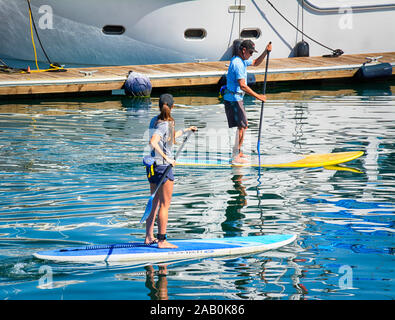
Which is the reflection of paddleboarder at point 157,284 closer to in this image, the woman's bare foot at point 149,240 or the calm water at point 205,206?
the calm water at point 205,206

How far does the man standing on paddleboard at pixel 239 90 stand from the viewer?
9672mm

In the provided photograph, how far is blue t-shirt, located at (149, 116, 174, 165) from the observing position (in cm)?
584

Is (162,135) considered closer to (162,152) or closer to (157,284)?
(162,152)

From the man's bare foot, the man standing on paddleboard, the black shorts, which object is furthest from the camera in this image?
the black shorts

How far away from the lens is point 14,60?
59.9 feet

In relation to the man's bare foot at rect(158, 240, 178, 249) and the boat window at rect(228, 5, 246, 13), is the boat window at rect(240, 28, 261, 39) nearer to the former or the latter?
the boat window at rect(228, 5, 246, 13)

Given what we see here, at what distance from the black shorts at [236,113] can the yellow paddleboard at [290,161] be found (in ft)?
2.19

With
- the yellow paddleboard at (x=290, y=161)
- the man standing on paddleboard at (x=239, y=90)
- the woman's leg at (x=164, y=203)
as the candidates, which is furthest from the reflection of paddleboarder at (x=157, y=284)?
the man standing on paddleboard at (x=239, y=90)

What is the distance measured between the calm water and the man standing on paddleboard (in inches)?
25.7

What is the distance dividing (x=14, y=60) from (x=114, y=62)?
3.05m

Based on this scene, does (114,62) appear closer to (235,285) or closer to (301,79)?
(301,79)

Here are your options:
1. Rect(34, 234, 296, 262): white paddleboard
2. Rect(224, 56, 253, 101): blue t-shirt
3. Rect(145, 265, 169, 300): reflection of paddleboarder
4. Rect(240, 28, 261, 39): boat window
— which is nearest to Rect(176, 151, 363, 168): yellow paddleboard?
Rect(224, 56, 253, 101): blue t-shirt

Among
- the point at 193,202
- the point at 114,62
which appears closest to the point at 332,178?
the point at 193,202
